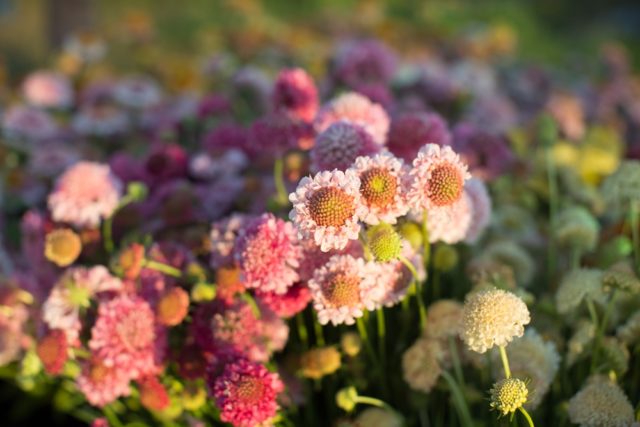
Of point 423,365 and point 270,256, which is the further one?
point 423,365

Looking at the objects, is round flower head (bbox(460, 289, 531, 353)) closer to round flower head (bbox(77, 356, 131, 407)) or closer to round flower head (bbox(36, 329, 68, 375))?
Answer: round flower head (bbox(77, 356, 131, 407))

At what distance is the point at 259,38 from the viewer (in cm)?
333

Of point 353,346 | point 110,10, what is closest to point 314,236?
point 353,346

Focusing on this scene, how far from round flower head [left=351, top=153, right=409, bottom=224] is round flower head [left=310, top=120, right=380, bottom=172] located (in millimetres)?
117

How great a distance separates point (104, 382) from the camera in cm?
129

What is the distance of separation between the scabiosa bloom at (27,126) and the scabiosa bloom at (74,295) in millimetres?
943

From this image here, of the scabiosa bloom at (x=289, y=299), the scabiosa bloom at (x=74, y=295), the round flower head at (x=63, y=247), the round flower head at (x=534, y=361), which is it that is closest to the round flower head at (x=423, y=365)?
the round flower head at (x=534, y=361)

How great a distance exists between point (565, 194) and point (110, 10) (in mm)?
4966

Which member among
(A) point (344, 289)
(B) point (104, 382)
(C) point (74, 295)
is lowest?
(B) point (104, 382)

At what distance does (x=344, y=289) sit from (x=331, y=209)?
0.15 meters

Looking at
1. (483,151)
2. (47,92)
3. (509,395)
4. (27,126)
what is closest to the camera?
(509,395)

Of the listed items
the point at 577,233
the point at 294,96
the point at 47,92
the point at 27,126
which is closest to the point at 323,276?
the point at 294,96

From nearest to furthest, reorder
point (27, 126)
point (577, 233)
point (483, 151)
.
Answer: point (577, 233)
point (483, 151)
point (27, 126)

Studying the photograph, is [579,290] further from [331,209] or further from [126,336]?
[126,336]
